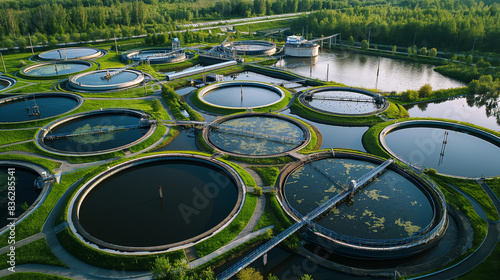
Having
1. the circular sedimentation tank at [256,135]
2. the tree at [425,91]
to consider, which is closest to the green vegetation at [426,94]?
the tree at [425,91]

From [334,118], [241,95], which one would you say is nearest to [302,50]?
[241,95]

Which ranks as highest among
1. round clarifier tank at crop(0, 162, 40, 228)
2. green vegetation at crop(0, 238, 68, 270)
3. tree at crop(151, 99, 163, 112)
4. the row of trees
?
the row of trees

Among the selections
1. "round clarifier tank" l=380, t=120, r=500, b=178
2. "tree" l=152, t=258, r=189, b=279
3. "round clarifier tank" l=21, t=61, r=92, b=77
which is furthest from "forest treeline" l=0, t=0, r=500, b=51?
"tree" l=152, t=258, r=189, b=279

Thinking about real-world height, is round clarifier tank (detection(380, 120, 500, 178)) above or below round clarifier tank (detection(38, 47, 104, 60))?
below

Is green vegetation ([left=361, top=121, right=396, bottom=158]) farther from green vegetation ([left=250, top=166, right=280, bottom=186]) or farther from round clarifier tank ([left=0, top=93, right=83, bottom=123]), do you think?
round clarifier tank ([left=0, top=93, right=83, bottom=123])

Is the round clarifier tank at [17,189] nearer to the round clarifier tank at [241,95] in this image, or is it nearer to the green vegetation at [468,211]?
the round clarifier tank at [241,95]

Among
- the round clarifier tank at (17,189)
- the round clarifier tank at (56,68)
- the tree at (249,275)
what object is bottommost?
the tree at (249,275)
